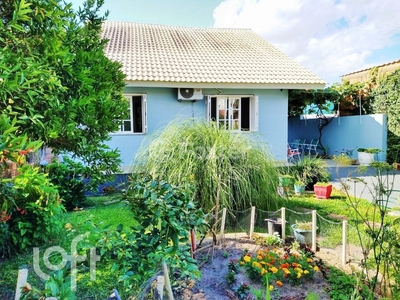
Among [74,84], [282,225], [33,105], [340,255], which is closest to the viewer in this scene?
[33,105]

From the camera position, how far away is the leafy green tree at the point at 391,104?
1252 cm

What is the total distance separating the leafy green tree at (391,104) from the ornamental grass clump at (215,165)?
9577 mm

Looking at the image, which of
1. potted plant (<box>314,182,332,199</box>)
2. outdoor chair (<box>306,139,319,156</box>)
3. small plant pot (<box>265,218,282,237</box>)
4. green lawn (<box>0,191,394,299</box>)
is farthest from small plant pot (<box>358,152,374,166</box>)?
small plant pot (<box>265,218,282,237</box>)

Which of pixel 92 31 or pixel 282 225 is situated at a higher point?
→ pixel 92 31

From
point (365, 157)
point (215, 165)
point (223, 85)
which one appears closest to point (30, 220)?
point (215, 165)

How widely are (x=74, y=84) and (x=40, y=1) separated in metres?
0.54

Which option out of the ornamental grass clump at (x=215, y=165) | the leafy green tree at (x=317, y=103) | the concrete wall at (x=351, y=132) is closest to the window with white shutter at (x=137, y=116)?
the ornamental grass clump at (x=215, y=165)

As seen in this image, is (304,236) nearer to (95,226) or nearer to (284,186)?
(284,186)

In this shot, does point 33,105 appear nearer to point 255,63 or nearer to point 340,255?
point 340,255

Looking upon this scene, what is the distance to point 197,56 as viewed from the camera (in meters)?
A: 11.9

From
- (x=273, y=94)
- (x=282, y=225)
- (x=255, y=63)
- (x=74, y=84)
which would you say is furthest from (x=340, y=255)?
(x=255, y=63)

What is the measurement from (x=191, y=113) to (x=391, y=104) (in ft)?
31.6

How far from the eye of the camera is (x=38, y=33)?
1.81 meters

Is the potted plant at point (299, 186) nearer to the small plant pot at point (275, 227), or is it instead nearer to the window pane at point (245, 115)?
the window pane at point (245, 115)
